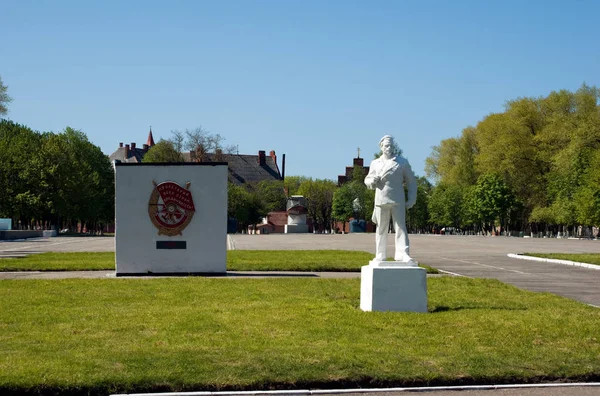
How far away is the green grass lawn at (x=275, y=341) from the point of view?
27.0 ft

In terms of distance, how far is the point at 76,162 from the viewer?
8338cm

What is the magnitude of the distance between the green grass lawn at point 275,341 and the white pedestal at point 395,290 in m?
0.36

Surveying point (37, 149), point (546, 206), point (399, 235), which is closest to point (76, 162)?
point (37, 149)

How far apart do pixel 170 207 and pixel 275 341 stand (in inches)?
495

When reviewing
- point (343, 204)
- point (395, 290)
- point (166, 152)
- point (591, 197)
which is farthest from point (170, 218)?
point (343, 204)

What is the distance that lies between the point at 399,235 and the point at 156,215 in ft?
32.8

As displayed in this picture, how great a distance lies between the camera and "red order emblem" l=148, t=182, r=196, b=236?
22.1 m

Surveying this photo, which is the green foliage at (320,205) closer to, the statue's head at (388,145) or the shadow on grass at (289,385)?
the statue's head at (388,145)

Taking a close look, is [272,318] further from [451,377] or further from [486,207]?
[486,207]

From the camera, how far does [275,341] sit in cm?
1018

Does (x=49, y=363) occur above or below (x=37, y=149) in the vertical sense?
below

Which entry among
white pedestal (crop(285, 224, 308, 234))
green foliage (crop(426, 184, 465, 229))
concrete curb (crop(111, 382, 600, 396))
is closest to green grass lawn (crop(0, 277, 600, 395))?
concrete curb (crop(111, 382, 600, 396))

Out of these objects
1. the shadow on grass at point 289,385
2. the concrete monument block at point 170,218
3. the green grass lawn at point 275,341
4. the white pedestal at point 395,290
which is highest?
the concrete monument block at point 170,218

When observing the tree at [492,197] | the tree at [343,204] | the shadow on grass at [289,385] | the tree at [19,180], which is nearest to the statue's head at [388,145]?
the shadow on grass at [289,385]
